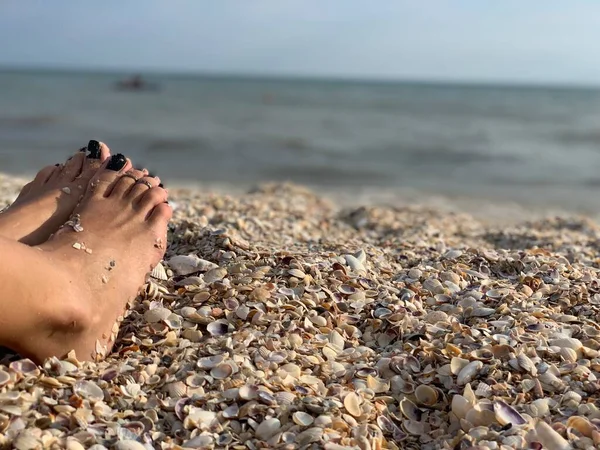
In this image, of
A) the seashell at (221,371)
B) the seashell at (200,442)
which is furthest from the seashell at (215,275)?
the seashell at (200,442)

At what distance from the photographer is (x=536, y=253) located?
95.4 inches

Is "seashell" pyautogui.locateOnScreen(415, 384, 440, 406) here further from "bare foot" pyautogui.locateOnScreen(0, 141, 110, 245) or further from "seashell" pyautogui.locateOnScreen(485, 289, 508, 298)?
"bare foot" pyautogui.locateOnScreen(0, 141, 110, 245)

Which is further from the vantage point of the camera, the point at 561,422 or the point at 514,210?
the point at 514,210

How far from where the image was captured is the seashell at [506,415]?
134 centimetres

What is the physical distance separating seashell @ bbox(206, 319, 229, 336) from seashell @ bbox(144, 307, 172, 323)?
0.13 metres

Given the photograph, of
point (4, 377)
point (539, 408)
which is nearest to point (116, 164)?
point (4, 377)

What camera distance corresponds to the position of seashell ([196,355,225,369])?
59.1 inches

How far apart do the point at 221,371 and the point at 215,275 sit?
480 millimetres

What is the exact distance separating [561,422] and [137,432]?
0.96 meters

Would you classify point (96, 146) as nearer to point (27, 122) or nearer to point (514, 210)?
point (514, 210)

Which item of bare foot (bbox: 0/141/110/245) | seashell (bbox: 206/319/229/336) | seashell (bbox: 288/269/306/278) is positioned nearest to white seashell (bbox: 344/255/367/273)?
seashell (bbox: 288/269/306/278)

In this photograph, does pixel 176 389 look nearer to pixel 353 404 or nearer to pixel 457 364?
pixel 353 404

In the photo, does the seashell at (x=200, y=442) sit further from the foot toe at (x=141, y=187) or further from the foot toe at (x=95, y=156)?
the foot toe at (x=95, y=156)

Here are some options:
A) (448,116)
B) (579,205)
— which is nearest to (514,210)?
(579,205)
